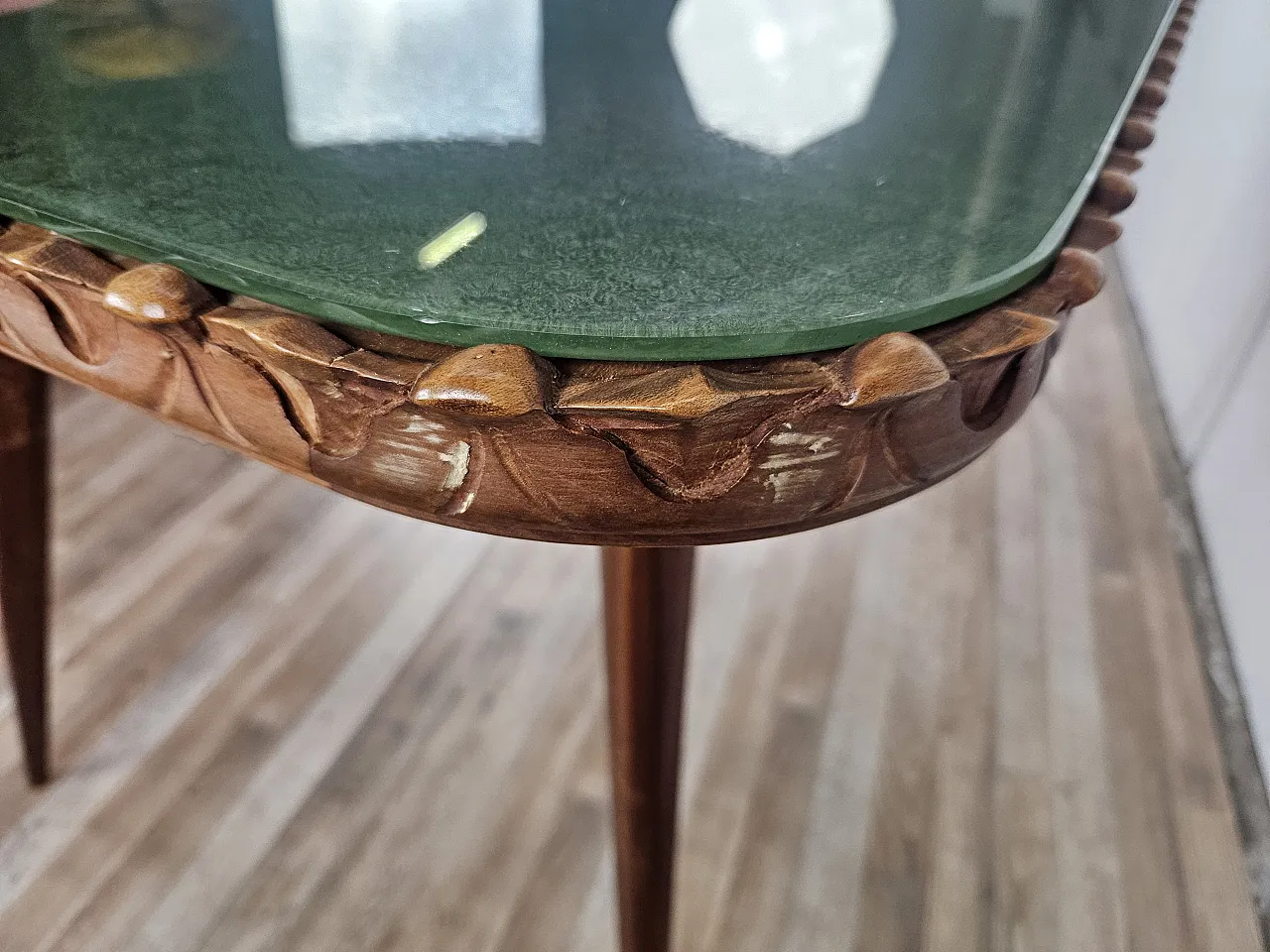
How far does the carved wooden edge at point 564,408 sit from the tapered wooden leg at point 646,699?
86mm

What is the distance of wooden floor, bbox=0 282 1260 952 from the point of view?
2.23 feet

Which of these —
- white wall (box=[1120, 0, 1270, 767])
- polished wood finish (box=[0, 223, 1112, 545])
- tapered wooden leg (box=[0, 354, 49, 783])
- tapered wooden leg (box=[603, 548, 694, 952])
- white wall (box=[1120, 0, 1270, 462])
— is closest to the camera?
polished wood finish (box=[0, 223, 1112, 545])

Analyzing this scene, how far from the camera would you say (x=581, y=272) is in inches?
12.3

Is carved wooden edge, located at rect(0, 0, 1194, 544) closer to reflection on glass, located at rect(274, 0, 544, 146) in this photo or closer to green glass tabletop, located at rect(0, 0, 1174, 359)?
green glass tabletop, located at rect(0, 0, 1174, 359)

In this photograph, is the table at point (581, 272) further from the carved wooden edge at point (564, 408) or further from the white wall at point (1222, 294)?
the white wall at point (1222, 294)

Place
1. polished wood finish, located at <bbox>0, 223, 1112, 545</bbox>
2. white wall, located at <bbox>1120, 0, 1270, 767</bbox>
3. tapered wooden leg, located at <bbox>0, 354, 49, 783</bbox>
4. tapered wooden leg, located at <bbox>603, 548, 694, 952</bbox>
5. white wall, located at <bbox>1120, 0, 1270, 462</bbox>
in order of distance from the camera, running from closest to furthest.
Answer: polished wood finish, located at <bbox>0, 223, 1112, 545</bbox>
tapered wooden leg, located at <bbox>603, 548, 694, 952</bbox>
tapered wooden leg, located at <bbox>0, 354, 49, 783</bbox>
white wall, located at <bbox>1120, 0, 1270, 767</bbox>
white wall, located at <bbox>1120, 0, 1270, 462</bbox>

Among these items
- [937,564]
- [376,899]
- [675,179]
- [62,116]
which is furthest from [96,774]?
[937,564]

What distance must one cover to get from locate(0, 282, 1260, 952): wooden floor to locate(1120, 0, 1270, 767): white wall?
0.21ft

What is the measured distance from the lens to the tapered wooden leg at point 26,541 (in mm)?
591

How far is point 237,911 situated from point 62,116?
0.53 meters

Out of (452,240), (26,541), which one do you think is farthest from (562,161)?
(26,541)

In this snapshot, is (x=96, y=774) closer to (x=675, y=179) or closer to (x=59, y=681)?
(x=59, y=681)

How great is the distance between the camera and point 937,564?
1.01 m

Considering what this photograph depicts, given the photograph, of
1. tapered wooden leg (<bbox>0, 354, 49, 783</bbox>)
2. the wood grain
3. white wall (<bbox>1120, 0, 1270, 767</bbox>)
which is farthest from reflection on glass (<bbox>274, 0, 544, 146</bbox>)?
white wall (<bbox>1120, 0, 1270, 767</bbox>)
